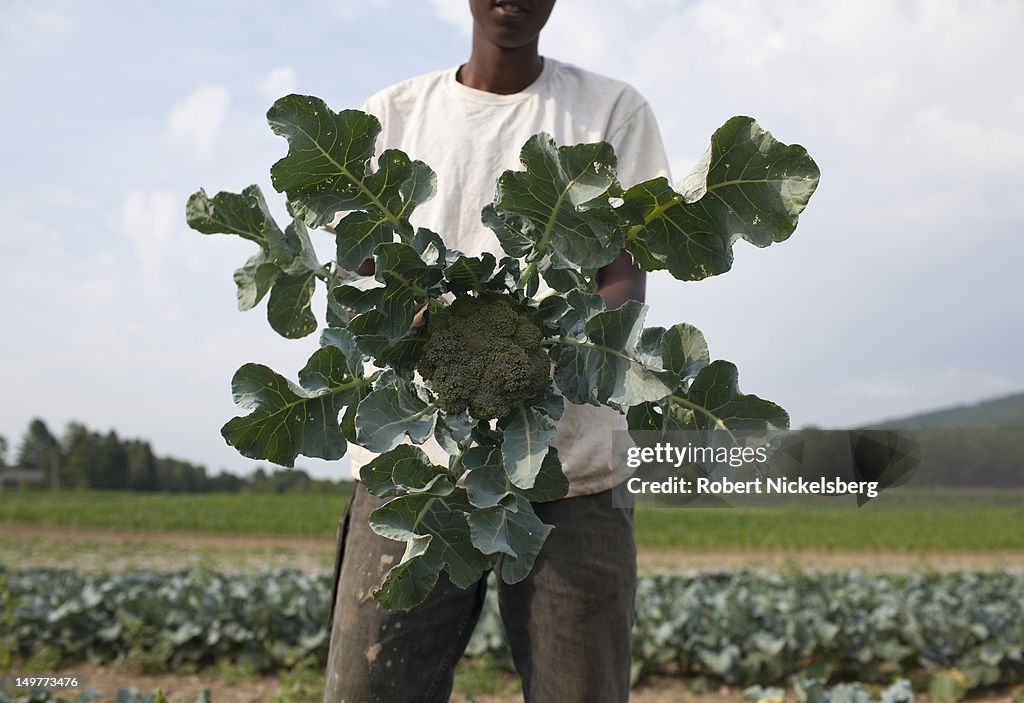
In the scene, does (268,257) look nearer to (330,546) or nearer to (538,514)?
(538,514)

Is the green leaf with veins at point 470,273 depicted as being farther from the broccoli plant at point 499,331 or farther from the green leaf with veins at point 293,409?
the green leaf with veins at point 293,409

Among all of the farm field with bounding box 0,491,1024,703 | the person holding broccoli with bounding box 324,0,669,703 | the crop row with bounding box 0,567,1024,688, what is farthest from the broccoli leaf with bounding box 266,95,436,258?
the crop row with bounding box 0,567,1024,688

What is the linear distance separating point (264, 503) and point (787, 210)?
104 ft

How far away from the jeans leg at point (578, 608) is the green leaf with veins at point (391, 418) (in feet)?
1.40

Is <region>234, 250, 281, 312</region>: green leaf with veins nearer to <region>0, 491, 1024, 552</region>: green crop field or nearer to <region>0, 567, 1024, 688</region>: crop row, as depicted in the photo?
<region>0, 567, 1024, 688</region>: crop row

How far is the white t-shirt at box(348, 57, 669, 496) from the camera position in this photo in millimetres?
1709

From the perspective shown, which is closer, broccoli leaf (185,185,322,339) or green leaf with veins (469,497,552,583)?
green leaf with veins (469,497,552,583)

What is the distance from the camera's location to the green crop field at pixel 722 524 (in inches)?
684

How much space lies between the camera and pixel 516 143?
1806 mm

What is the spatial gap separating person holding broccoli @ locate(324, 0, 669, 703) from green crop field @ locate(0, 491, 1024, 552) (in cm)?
1331

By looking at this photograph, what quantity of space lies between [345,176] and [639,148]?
729 mm

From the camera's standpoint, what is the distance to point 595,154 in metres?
1.27

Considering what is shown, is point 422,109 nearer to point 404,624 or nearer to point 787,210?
point 787,210

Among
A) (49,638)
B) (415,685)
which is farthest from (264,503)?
(415,685)
